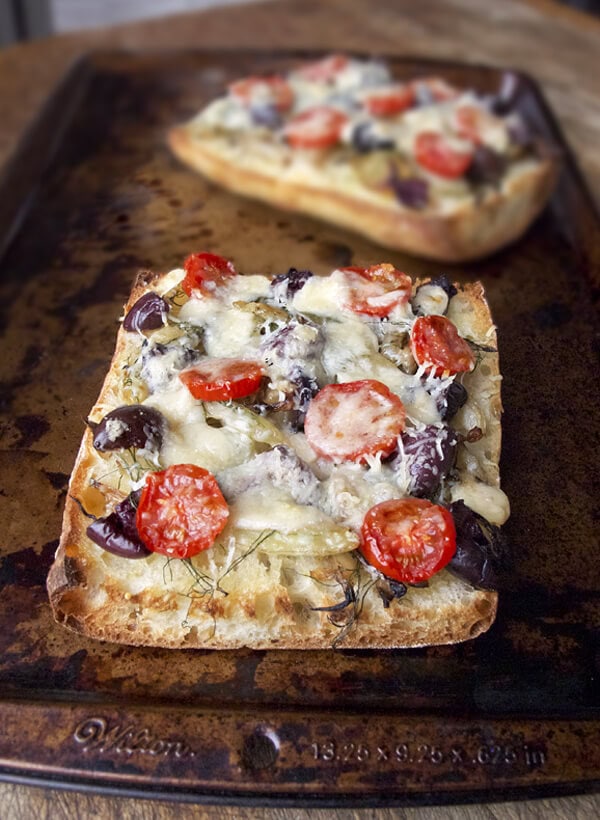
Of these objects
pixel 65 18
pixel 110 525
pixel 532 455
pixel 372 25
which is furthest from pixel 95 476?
pixel 65 18

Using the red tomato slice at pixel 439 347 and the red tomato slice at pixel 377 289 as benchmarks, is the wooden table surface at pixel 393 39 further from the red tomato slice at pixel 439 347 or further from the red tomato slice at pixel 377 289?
the red tomato slice at pixel 439 347

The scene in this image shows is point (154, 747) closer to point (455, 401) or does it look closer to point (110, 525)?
point (110, 525)

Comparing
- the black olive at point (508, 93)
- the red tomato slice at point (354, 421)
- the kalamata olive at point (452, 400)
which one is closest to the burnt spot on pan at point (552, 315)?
the kalamata olive at point (452, 400)

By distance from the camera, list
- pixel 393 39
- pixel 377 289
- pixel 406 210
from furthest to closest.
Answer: pixel 393 39 < pixel 406 210 < pixel 377 289

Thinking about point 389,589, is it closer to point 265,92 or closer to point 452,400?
point 452,400

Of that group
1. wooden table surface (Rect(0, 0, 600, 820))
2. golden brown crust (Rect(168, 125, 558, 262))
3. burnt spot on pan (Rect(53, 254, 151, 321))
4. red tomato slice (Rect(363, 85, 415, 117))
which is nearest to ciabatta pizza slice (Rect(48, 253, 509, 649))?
burnt spot on pan (Rect(53, 254, 151, 321))

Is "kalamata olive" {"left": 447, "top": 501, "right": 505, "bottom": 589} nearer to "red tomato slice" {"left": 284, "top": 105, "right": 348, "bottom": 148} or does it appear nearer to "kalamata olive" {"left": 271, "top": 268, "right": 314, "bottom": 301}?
"kalamata olive" {"left": 271, "top": 268, "right": 314, "bottom": 301}

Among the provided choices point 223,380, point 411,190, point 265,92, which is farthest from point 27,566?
point 265,92
